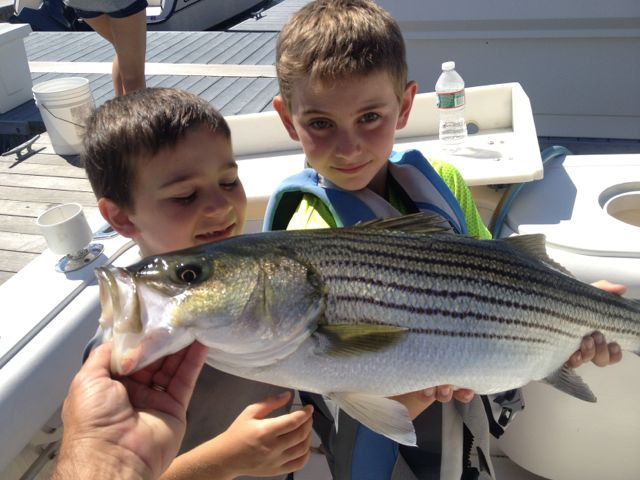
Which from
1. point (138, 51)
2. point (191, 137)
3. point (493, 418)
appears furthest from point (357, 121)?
point (138, 51)

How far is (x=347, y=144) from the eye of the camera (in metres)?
2.04

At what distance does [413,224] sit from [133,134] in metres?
1.03

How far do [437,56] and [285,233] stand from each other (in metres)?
4.36

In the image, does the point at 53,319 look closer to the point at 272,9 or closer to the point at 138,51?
the point at 138,51

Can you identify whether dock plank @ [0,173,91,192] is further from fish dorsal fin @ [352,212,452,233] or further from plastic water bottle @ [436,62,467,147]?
fish dorsal fin @ [352,212,452,233]

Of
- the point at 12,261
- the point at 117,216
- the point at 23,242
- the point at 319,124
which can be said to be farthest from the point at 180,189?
the point at 23,242

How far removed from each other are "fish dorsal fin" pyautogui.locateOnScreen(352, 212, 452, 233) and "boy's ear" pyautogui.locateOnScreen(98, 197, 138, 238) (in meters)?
0.92

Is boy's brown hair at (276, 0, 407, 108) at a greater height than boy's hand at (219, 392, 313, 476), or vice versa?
boy's brown hair at (276, 0, 407, 108)

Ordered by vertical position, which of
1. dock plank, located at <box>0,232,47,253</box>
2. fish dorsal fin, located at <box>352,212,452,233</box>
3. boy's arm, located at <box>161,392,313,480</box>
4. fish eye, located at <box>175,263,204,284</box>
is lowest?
dock plank, located at <box>0,232,47,253</box>

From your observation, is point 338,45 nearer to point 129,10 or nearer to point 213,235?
point 213,235

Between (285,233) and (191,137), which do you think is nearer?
(285,233)

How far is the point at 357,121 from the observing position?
2066 mm

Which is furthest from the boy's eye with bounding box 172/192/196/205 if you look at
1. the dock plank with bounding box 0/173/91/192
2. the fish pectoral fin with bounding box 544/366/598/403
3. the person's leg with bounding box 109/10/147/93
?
the dock plank with bounding box 0/173/91/192

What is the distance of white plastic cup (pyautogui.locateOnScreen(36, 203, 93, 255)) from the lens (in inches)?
99.3
